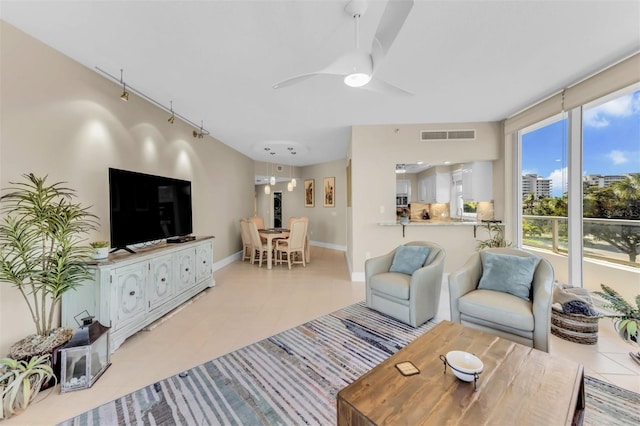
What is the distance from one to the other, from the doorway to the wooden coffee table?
788cm

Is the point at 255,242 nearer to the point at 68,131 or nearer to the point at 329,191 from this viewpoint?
the point at 329,191

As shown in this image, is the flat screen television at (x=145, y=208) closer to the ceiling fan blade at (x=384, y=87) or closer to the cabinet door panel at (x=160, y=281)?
the cabinet door panel at (x=160, y=281)

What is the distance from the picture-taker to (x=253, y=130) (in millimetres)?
4422

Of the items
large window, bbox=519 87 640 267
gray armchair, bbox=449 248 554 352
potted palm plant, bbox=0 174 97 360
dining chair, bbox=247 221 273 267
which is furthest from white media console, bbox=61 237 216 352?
large window, bbox=519 87 640 267

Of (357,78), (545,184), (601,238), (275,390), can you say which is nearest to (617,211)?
(601,238)

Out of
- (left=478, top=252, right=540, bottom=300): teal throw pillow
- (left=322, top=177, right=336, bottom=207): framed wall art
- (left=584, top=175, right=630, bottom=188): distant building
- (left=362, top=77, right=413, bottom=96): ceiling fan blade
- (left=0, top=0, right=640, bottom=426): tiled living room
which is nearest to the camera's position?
(left=0, top=0, right=640, bottom=426): tiled living room

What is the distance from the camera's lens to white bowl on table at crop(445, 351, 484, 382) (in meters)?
1.21

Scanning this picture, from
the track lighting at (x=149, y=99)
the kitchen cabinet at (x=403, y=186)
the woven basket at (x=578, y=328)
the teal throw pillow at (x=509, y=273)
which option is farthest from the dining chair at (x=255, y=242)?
the woven basket at (x=578, y=328)

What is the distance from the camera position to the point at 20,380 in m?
1.53

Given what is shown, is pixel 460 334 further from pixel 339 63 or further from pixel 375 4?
pixel 375 4

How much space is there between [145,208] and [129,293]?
101cm

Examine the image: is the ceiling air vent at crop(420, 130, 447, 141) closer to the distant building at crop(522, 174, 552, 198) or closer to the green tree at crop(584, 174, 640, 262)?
the distant building at crop(522, 174, 552, 198)

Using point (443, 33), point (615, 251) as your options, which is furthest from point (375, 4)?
point (615, 251)

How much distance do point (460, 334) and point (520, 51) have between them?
8.50 ft
